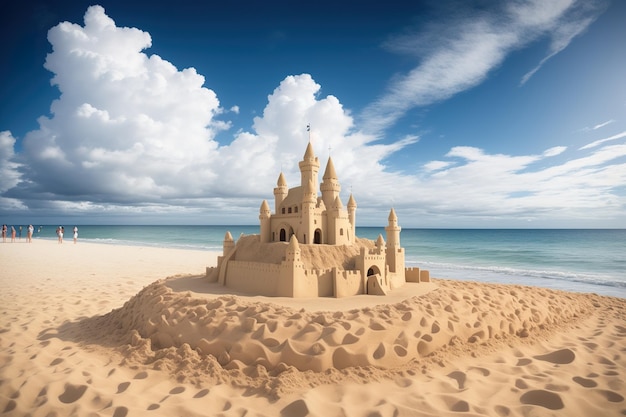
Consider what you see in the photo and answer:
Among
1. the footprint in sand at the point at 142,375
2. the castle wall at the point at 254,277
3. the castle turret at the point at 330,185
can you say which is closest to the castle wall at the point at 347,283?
the castle wall at the point at 254,277

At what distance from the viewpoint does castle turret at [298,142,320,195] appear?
14945 mm

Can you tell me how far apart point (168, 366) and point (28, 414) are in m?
2.40

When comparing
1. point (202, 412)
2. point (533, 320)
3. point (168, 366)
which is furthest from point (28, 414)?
point (533, 320)

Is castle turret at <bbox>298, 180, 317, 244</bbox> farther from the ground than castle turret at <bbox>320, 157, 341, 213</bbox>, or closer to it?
closer to it

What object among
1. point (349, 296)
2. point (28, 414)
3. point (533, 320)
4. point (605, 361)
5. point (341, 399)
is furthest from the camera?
point (349, 296)

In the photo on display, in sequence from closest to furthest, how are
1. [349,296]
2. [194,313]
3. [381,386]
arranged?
[381,386]
[194,313]
[349,296]

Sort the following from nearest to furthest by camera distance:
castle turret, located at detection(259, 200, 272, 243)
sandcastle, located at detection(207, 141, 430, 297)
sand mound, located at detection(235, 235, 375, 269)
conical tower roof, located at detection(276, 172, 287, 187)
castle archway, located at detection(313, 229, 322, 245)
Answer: sandcastle, located at detection(207, 141, 430, 297), sand mound, located at detection(235, 235, 375, 269), castle archway, located at detection(313, 229, 322, 245), castle turret, located at detection(259, 200, 272, 243), conical tower roof, located at detection(276, 172, 287, 187)

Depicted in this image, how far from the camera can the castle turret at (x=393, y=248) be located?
14031mm

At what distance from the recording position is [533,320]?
10.4 m

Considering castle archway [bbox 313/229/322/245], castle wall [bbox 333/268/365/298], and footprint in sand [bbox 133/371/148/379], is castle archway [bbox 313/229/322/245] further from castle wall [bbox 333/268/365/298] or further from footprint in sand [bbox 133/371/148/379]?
footprint in sand [bbox 133/371/148/379]

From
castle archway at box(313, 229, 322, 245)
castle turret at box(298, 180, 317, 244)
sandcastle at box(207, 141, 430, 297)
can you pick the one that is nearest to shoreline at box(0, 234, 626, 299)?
sandcastle at box(207, 141, 430, 297)

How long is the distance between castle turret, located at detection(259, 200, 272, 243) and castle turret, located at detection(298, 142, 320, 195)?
6.98 feet

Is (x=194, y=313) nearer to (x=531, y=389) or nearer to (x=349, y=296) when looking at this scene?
(x=349, y=296)

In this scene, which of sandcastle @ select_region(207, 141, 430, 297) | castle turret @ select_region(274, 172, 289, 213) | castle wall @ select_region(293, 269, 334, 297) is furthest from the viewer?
castle turret @ select_region(274, 172, 289, 213)
